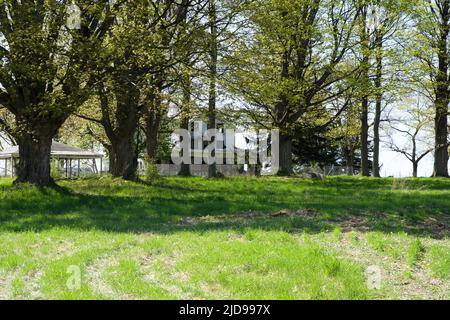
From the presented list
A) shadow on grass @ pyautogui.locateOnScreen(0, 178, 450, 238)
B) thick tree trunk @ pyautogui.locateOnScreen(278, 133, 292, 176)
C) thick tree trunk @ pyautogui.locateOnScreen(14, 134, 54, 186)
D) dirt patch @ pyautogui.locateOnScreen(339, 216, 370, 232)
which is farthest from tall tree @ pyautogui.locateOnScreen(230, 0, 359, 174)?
dirt patch @ pyautogui.locateOnScreen(339, 216, 370, 232)

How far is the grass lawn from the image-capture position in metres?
5.51

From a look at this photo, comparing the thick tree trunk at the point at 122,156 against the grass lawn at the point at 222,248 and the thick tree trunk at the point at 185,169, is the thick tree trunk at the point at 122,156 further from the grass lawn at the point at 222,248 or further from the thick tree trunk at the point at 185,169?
the grass lawn at the point at 222,248

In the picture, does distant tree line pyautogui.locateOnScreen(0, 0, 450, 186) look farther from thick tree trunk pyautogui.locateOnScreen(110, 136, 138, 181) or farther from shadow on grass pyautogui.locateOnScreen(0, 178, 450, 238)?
shadow on grass pyautogui.locateOnScreen(0, 178, 450, 238)

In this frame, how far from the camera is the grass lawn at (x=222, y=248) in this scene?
18.1 feet

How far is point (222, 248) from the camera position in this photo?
24.3 ft

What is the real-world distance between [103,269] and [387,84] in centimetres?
2182

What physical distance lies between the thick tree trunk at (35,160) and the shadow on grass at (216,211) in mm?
1010

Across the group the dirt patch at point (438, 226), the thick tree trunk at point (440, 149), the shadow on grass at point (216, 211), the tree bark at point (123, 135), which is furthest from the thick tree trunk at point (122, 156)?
the thick tree trunk at point (440, 149)

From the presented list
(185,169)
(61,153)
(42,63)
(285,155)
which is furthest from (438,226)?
(61,153)

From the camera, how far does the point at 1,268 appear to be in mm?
6434

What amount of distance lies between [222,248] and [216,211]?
538cm

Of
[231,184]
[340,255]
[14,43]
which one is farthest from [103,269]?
[231,184]

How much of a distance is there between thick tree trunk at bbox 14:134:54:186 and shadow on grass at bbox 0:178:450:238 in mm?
1010
